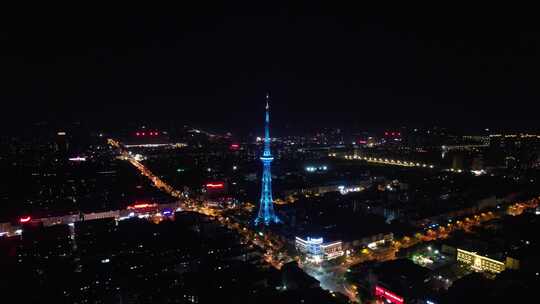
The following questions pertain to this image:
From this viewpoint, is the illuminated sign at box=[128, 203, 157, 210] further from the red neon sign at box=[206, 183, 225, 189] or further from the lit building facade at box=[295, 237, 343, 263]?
the lit building facade at box=[295, 237, 343, 263]

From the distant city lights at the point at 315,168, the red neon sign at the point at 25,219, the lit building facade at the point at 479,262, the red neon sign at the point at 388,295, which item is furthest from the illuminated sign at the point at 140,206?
the distant city lights at the point at 315,168

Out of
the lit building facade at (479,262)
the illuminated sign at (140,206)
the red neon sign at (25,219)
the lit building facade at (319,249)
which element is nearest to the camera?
the lit building facade at (479,262)

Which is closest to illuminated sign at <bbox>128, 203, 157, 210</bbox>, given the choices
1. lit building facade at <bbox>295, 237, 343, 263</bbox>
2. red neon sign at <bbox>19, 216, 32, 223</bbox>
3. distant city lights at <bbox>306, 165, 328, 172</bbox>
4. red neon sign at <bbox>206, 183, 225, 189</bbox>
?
→ red neon sign at <bbox>206, 183, 225, 189</bbox>

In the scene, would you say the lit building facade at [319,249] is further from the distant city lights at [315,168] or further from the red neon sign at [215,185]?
the distant city lights at [315,168]

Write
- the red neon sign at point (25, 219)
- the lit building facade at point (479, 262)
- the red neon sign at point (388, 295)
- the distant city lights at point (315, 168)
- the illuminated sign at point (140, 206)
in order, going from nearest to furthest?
the red neon sign at point (388, 295) < the lit building facade at point (479, 262) < the red neon sign at point (25, 219) < the illuminated sign at point (140, 206) < the distant city lights at point (315, 168)

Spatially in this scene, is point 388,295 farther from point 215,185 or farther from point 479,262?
point 215,185

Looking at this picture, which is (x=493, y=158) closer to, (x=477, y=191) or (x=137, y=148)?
(x=477, y=191)
